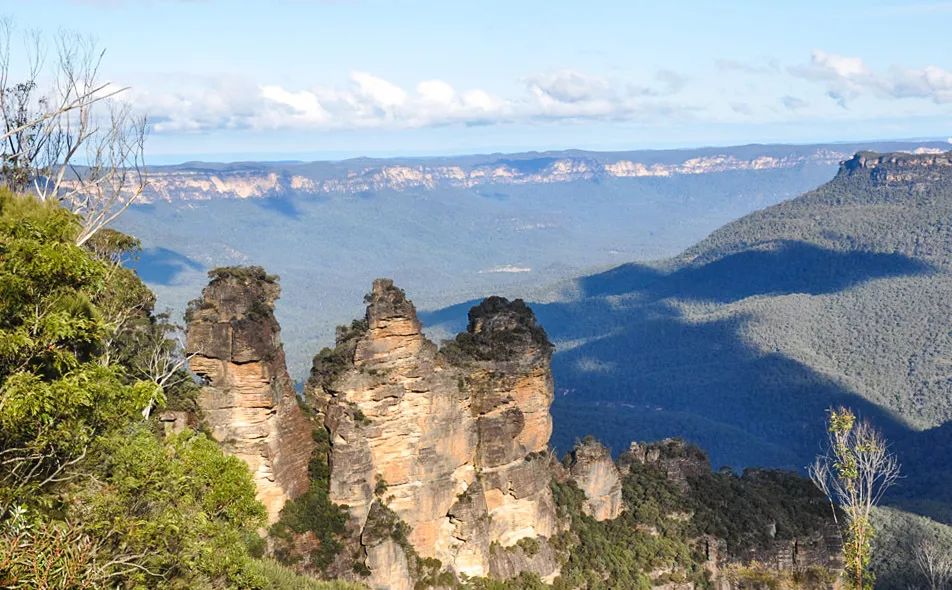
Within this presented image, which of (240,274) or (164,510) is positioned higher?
(240,274)

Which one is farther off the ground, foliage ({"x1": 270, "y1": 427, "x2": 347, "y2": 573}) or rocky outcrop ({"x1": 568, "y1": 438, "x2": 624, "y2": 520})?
foliage ({"x1": 270, "y1": 427, "x2": 347, "y2": 573})

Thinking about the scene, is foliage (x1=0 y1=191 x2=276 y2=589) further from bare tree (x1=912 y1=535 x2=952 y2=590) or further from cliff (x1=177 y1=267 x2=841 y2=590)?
bare tree (x1=912 y1=535 x2=952 y2=590)

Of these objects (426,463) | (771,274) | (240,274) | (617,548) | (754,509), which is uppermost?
(240,274)

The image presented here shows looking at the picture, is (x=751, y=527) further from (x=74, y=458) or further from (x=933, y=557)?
(x=74, y=458)

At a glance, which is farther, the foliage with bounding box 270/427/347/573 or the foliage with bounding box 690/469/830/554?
the foliage with bounding box 690/469/830/554

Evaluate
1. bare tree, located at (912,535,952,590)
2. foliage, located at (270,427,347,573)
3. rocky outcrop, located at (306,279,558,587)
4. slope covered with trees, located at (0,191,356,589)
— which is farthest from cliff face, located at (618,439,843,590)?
slope covered with trees, located at (0,191,356,589)

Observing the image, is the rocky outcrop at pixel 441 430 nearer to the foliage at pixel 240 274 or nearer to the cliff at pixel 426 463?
the cliff at pixel 426 463

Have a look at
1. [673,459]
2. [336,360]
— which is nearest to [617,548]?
[673,459]
